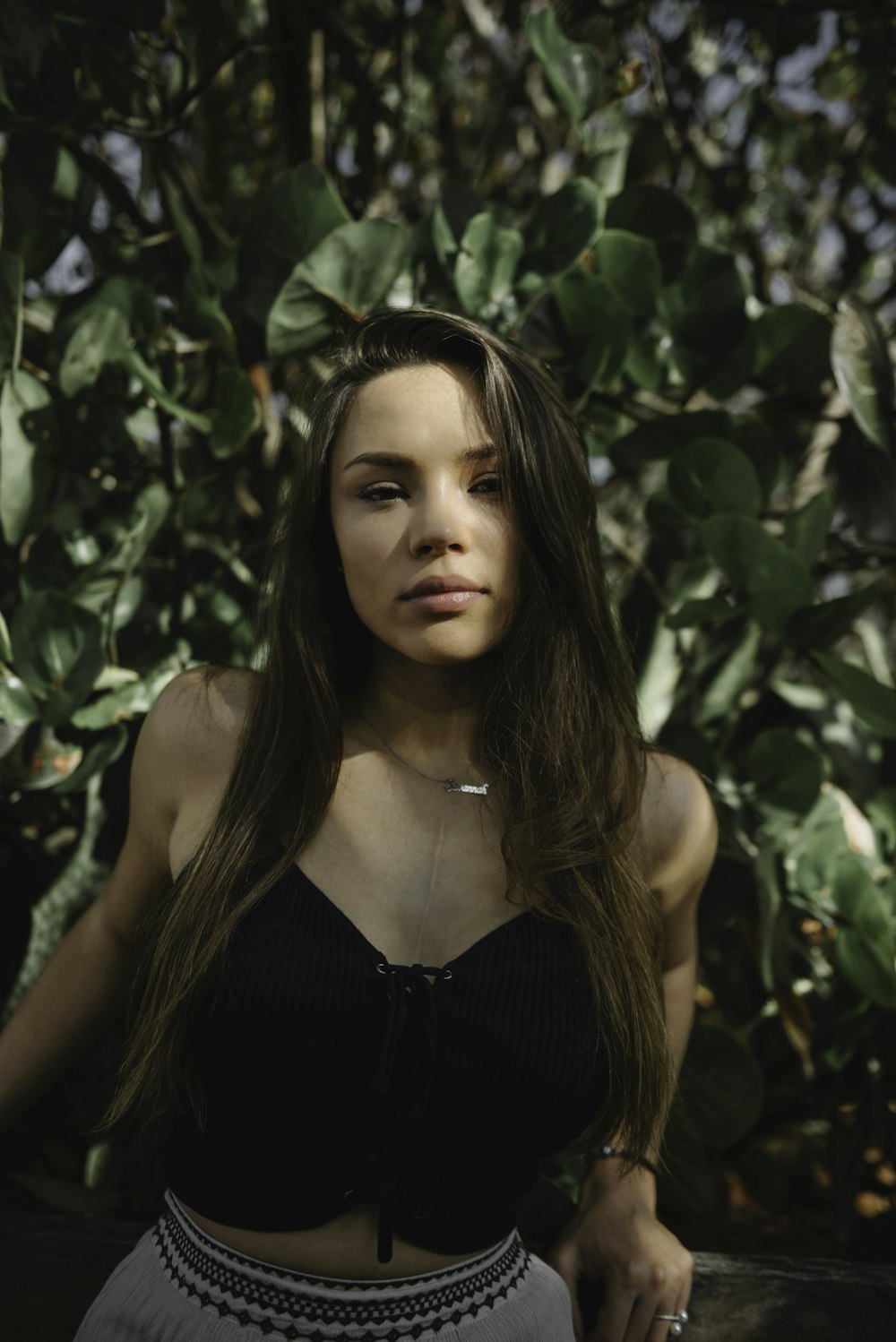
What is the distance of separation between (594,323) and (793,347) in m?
0.28

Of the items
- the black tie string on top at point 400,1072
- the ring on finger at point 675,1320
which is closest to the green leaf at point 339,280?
the black tie string on top at point 400,1072

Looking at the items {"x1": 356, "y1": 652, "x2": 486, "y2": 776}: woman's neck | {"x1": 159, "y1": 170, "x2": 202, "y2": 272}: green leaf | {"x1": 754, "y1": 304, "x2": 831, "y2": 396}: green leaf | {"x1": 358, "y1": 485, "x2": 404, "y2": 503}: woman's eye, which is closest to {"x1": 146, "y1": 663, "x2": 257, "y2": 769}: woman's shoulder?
{"x1": 356, "y1": 652, "x2": 486, "y2": 776}: woman's neck

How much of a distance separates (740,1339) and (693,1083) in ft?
1.11

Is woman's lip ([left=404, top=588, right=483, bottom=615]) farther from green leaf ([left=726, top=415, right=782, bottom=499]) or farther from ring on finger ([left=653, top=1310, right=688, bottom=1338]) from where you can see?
ring on finger ([left=653, top=1310, right=688, bottom=1338])

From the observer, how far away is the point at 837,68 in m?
2.08

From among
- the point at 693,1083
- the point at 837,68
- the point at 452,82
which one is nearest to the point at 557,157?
the point at 452,82

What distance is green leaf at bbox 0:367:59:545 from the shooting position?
127 cm

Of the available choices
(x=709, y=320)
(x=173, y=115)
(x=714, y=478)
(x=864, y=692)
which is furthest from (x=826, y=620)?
(x=173, y=115)

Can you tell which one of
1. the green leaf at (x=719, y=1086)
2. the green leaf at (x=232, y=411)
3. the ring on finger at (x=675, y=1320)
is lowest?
the ring on finger at (x=675, y=1320)

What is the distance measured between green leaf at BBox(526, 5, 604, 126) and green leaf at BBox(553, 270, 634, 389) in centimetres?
26

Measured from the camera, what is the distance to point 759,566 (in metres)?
1.25

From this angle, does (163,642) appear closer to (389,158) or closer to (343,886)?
(343,886)

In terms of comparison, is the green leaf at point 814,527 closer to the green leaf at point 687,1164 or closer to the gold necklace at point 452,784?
the gold necklace at point 452,784

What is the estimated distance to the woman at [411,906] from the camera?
963 millimetres
